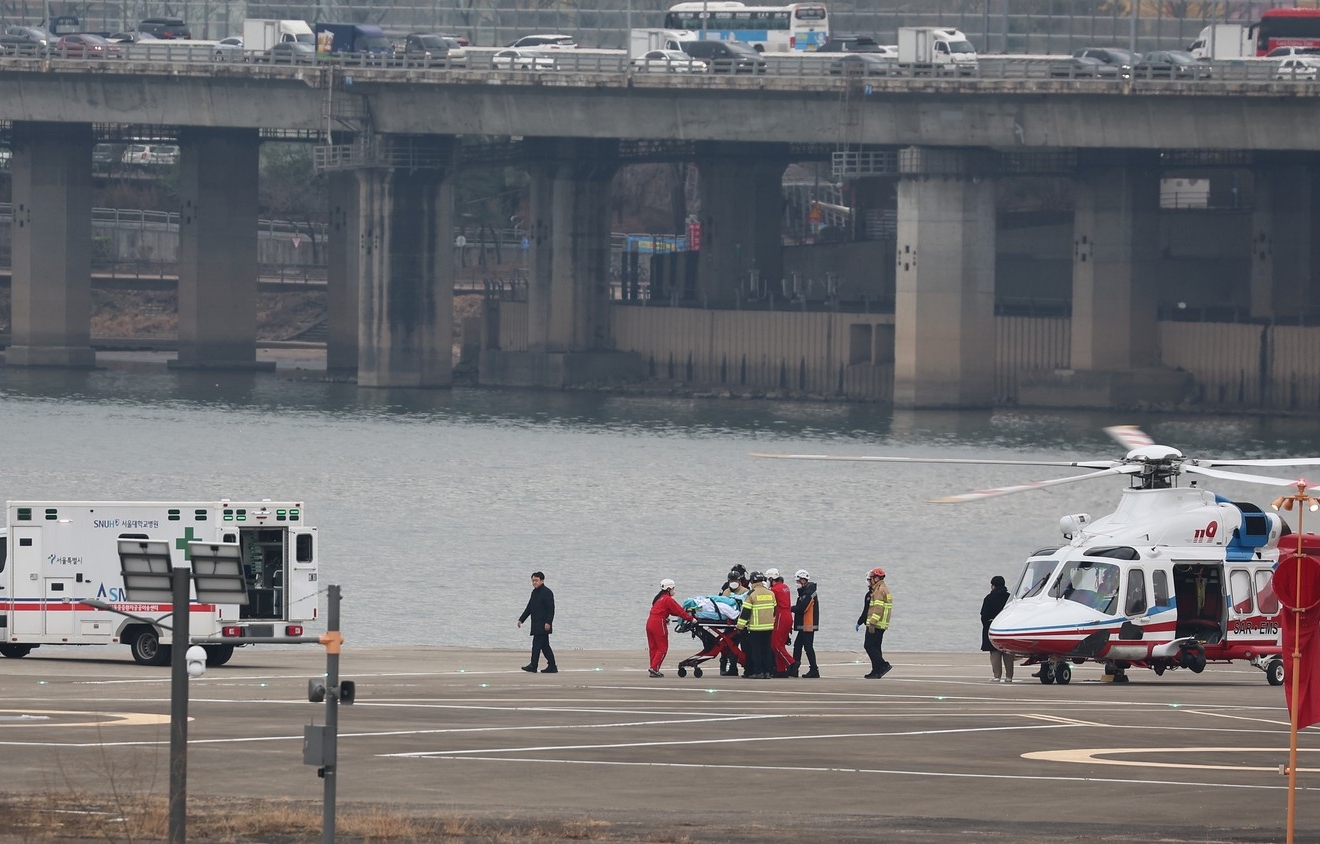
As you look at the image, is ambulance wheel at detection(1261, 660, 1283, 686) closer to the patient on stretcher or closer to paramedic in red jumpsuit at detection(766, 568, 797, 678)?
paramedic in red jumpsuit at detection(766, 568, 797, 678)

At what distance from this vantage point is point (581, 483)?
89.4 metres

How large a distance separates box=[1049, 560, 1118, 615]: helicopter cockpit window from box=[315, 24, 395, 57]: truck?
91.4 m

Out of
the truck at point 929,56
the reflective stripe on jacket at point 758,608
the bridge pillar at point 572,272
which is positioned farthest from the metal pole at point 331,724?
the bridge pillar at point 572,272

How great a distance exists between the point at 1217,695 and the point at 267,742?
1414 cm

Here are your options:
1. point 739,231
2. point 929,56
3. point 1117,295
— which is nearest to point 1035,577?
point 929,56

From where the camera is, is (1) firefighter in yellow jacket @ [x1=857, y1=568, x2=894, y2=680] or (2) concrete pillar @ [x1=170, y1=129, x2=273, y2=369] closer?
(1) firefighter in yellow jacket @ [x1=857, y1=568, x2=894, y2=680]

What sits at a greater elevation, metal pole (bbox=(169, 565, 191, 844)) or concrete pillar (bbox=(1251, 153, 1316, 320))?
concrete pillar (bbox=(1251, 153, 1316, 320))

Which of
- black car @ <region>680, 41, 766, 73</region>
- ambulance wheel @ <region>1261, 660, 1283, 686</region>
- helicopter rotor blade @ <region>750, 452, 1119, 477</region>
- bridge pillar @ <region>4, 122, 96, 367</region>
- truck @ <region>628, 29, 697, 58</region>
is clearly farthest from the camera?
bridge pillar @ <region>4, 122, 96, 367</region>

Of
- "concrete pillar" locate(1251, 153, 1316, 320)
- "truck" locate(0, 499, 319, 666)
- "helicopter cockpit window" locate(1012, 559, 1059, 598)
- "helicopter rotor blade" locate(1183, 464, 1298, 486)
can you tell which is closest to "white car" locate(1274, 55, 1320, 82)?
"concrete pillar" locate(1251, 153, 1316, 320)

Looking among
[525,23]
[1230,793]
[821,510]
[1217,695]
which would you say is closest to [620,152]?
[525,23]

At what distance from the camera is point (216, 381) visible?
137 m

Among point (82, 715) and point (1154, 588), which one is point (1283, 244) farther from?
point (82, 715)

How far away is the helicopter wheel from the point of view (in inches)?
1398

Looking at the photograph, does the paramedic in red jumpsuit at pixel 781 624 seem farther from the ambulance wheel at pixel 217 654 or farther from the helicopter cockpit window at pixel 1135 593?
the ambulance wheel at pixel 217 654
